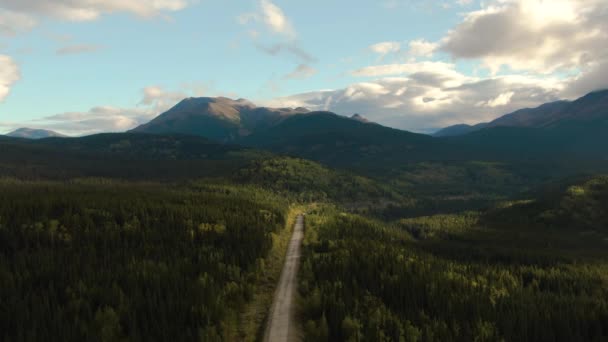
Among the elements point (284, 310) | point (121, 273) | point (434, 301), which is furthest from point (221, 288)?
point (434, 301)

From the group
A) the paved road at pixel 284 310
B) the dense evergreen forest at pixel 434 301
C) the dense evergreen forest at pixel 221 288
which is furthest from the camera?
the dense evergreen forest at pixel 434 301

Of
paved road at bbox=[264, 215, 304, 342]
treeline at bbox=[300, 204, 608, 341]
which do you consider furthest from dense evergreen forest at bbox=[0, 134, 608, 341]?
paved road at bbox=[264, 215, 304, 342]

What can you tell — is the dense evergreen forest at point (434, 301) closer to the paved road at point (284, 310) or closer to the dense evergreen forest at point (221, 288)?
the dense evergreen forest at point (221, 288)

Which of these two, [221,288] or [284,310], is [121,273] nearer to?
[221,288]

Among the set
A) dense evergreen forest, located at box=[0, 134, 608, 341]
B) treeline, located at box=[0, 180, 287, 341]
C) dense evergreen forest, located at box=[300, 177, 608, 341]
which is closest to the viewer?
treeline, located at box=[0, 180, 287, 341]

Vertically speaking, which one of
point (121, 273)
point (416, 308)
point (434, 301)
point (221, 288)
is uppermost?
point (121, 273)

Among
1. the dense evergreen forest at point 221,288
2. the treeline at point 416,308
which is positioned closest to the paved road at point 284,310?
the dense evergreen forest at point 221,288

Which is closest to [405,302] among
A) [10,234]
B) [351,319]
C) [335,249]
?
[351,319]

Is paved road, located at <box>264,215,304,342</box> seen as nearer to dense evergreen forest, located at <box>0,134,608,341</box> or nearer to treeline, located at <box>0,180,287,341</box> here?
dense evergreen forest, located at <box>0,134,608,341</box>
